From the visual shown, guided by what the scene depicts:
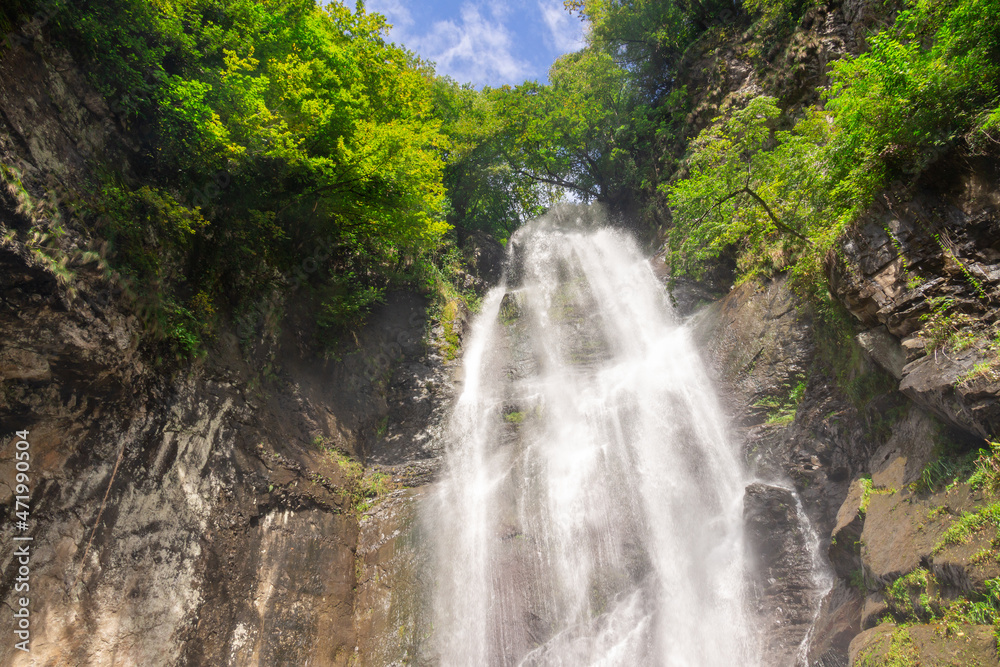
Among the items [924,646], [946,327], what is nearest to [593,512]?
[924,646]

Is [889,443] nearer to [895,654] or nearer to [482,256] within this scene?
[895,654]

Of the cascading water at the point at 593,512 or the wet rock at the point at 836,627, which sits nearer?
the wet rock at the point at 836,627

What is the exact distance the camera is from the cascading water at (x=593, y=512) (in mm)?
7902

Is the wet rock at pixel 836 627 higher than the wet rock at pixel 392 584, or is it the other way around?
the wet rock at pixel 392 584

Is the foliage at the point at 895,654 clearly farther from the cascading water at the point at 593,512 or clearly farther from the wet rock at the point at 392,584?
the wet rock at the point at 392,584

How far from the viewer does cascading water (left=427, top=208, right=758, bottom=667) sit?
790 cm

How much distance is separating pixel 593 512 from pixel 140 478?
7718 millimetres

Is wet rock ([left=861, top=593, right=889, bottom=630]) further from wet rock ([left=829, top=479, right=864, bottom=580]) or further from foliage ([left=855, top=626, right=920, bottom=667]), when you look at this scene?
wet rock ([left=829, top=479, right=864, bottom=580])

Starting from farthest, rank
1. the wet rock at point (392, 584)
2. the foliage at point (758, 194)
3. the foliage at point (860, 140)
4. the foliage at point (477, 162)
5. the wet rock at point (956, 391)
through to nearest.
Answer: the foliage at point (477, 162) < the wet rock at point (392, 584) < the foliage at point (758, 194) < the foliage at point (860, 140) < the wet rock at point (956, 391)

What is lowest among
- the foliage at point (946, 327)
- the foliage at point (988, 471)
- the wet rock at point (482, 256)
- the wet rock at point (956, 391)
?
the foliage at point (988, 471)

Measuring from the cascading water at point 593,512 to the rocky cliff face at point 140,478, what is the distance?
1767mm

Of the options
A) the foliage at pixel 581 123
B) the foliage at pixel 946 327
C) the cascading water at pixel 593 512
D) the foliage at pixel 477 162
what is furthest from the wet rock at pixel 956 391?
the foliage at pixel 477 162

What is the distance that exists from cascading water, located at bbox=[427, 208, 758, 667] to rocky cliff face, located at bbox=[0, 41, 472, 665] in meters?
1.77

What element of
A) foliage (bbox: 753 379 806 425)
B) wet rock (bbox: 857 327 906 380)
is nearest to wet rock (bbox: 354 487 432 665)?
foliage (bbox: 753 379 806 425)
